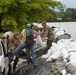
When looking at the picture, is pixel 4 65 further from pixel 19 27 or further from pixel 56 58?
pixel 19 27

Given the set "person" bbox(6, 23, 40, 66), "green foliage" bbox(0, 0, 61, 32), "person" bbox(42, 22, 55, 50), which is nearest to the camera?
"person" bbox(6, 23, 40, 66)

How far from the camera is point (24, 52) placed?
1392cm

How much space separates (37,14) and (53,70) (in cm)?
1457

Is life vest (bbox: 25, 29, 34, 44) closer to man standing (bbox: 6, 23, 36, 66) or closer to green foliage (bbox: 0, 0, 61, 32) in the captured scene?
man standing (bbox: 6, 23, 36, 66)

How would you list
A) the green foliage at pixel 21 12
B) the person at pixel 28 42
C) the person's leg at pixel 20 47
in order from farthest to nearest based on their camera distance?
the green foliage at pixel 21 12 < the person's leg at pixel 20 47 < the person at pixel 28 42

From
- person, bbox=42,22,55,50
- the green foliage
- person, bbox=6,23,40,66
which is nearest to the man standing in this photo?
person, bbox=6,23,40,66

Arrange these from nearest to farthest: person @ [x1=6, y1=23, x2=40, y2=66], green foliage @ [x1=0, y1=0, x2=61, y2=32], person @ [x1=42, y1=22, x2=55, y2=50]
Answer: person @ [x1=6, y1=23, x2=40, y2=66], person @ [x1=42, y1=22, x2=55, y2=50], green foliage @ [x1=0, y1=0, x2=61, y2=32]

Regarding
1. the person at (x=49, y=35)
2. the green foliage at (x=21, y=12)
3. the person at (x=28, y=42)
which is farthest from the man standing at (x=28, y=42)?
the green foliage at (x=21, y=12)

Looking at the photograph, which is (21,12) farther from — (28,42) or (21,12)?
(28,42)

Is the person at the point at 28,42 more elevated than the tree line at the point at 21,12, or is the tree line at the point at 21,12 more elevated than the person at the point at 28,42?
the person at the point at 28,42

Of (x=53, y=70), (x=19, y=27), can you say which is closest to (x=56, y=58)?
(x=53, y=70)

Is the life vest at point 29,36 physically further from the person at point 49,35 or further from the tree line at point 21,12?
the tree line at point 21,12

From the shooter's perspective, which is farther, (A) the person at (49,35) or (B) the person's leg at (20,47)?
(A) the person at (49,35)

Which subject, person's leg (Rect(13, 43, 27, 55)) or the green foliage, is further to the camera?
the green foliage
